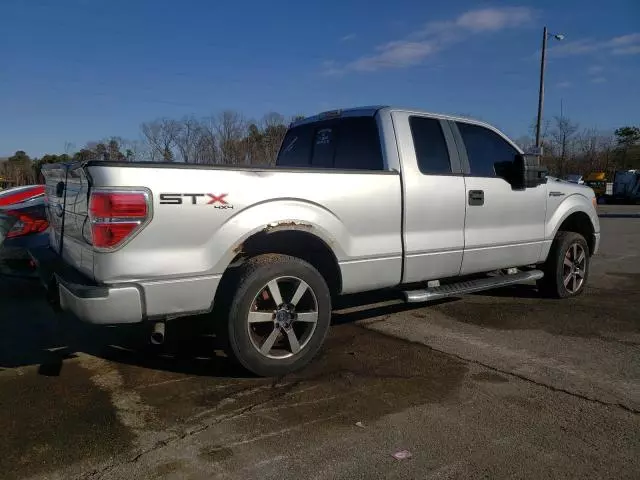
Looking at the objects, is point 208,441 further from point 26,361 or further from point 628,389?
point 628,389

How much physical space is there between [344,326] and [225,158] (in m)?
5.80

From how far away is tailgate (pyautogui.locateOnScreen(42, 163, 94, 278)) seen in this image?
3.49 meters

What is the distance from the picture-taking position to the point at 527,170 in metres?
→ 5.61

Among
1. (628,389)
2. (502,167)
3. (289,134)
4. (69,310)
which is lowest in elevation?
(628,389)

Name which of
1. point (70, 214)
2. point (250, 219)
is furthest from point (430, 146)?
point (70, 214)

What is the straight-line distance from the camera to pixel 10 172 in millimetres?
34594

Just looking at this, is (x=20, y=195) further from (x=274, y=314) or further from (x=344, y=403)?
(x=344, y=403)

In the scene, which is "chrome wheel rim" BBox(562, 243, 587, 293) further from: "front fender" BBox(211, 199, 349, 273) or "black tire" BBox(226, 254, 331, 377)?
"black tire" BBox(226, 254, 331, 377)

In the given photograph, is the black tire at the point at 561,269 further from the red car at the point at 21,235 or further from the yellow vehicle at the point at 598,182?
the yellow vehicle at the point at 598,182

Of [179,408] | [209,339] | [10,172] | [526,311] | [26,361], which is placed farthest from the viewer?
[10,172]

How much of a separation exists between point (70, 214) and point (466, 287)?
140 inches

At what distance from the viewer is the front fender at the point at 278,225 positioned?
12.1 feet

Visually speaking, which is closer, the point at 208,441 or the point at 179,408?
the point at 208,441

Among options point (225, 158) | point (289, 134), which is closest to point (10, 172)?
point (225, 158)
